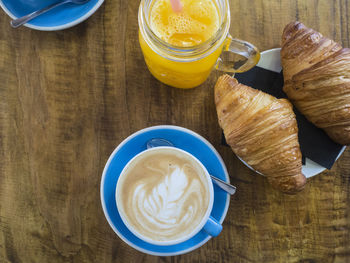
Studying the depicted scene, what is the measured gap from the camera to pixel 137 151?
40.6 inches

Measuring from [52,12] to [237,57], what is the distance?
625 millimetres

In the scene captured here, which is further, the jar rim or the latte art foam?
the latte art foam

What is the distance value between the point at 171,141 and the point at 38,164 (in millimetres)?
465

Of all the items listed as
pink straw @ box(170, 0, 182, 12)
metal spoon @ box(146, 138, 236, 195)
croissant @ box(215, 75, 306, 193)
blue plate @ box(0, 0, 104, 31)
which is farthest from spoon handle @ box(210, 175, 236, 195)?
blue plate @ box(0, 0, 104, 31)

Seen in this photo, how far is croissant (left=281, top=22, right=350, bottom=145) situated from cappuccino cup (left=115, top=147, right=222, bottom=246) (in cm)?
40

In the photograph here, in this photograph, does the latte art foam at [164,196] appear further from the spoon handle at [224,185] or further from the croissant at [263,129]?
the croissant at [263,129]

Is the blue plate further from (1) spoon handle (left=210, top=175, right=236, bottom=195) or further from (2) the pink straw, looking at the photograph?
(1) spoon handle (left=210, top=175, right=236, bottom=195)

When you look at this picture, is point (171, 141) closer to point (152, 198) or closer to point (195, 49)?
point (152, 198)

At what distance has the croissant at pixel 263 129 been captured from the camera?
98cm

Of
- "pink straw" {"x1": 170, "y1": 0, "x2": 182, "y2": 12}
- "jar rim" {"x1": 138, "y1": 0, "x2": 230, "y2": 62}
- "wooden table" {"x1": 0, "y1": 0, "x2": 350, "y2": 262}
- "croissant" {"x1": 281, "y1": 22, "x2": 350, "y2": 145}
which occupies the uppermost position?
"pink straw" {"x1": 170, "y1": 0, "x2": 182, "y2": 12}

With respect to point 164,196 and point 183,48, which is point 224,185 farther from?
point 183,48

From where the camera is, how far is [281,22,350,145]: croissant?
0.98 metres

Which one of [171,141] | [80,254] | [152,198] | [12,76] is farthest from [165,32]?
[80,254]

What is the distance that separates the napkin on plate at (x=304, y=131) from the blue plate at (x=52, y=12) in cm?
53
